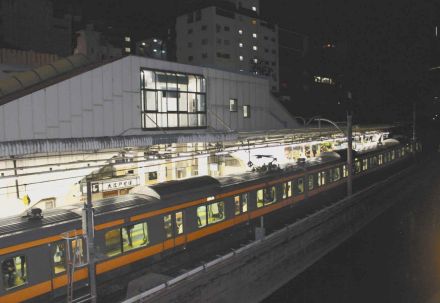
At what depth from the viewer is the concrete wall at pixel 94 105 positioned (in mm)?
13672

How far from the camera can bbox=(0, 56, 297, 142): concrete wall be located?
1367 cm

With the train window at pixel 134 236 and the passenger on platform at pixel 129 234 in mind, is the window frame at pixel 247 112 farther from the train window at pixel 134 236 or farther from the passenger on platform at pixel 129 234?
the passenger on platform at pixel 129 234

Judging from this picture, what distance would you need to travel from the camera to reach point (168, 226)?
11.4 m

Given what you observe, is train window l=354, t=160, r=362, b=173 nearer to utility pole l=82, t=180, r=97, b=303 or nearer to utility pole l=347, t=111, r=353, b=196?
utility pole l=347, t=111, r=353, b=196

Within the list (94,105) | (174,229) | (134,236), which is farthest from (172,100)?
(134,236)

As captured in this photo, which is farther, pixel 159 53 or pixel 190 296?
pixel 159 53

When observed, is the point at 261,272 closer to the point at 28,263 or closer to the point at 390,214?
the point at 28,263

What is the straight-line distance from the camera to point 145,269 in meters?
10.8

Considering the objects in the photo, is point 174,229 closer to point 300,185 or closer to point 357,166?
point 300,185

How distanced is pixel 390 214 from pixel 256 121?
33.7 ft

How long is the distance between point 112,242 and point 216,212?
416 centimetres


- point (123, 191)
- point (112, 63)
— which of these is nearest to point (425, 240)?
point (123, 191)

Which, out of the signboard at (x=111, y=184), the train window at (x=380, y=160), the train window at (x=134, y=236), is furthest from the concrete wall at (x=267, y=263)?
the train window at (x=380, y=160)

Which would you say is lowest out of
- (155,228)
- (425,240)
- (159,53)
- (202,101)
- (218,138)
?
(425,240)
